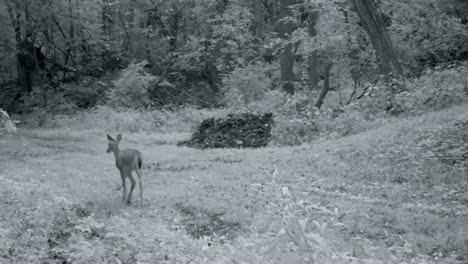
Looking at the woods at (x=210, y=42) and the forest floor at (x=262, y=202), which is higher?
the woods at (x=210, y=42)

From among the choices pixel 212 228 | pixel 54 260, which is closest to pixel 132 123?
pixel 212 228

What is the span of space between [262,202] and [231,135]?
27.1ft

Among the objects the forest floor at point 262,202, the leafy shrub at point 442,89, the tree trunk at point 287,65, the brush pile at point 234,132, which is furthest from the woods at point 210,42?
the forest floor at point 262,202

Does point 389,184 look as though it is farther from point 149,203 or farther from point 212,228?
point 149,203

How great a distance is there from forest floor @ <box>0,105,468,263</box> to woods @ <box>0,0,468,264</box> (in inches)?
1.7

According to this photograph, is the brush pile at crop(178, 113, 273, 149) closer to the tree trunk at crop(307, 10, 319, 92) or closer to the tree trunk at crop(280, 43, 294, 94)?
the tree trunk at crop(280, 43, 294, 94)

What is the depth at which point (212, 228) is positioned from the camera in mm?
8188

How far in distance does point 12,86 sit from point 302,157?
23.3 metres

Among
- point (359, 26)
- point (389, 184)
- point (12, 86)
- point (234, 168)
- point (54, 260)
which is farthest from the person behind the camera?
point (12, 86)

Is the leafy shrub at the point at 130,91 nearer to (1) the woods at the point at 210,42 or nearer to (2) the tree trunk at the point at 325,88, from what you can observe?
(1) the woods at the point at 210,42

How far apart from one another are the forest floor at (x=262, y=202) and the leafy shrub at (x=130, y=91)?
36.0 ft

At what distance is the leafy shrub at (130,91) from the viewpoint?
27497 mm

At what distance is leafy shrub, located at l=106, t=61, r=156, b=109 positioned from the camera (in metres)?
27.5

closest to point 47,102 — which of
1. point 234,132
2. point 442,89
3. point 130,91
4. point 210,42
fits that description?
point 130,91
